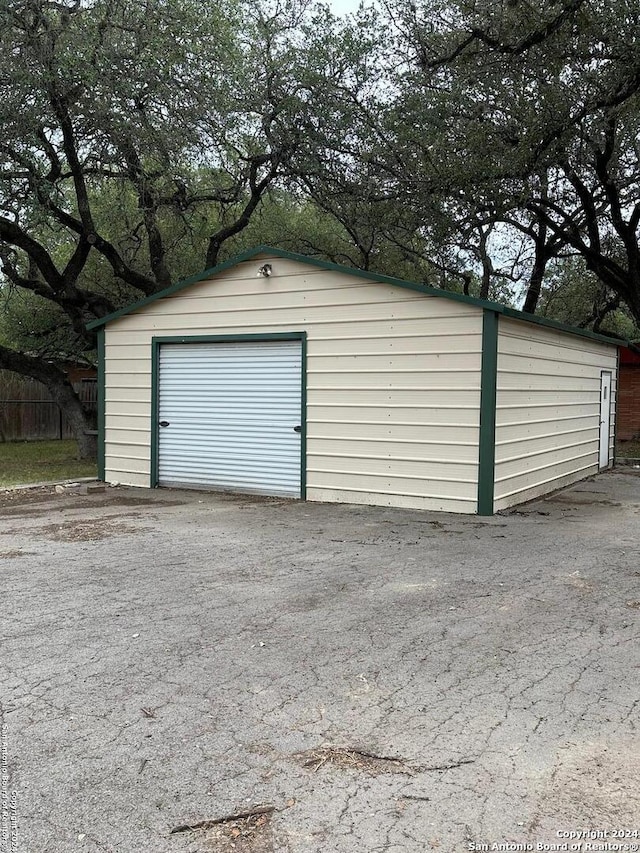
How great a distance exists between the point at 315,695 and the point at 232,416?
24.3 feet

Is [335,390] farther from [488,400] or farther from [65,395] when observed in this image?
[65,395]

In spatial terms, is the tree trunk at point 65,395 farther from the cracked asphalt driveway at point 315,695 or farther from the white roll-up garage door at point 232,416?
the cracked asphalt driveway at point 315,695

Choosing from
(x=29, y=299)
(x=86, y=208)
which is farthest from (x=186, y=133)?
(x=29, y=299)

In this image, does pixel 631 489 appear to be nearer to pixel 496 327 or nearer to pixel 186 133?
pixel 496 327

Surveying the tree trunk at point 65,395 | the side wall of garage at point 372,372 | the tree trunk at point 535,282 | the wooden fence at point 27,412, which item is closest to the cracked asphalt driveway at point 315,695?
the side wall of garage at point 372,372

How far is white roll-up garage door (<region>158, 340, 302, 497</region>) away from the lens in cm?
1021

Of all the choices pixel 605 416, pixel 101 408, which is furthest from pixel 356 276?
pixel 605 416

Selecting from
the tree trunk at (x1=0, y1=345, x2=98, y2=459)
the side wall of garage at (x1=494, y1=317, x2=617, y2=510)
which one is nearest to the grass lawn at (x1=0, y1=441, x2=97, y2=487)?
the tree trunk at (x1=0, y1=345, x2=98, y2=459)

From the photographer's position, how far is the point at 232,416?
10719 millimetres

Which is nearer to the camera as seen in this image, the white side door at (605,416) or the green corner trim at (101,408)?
the green corner trim at (101,408)

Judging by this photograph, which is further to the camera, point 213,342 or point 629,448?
point 629,448

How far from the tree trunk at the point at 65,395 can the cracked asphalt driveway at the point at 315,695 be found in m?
8.79

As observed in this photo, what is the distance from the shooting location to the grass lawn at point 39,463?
12336mm

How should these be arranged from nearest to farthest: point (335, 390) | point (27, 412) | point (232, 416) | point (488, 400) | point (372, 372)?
A: point (488, 400), point (372, 372), point (335, 390), point (232, 416), point (27, 412)
